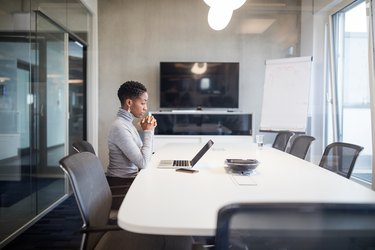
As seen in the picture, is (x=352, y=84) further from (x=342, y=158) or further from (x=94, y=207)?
(x=94, y=207)

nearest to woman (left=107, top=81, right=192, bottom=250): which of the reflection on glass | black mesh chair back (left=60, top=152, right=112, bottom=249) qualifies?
black mesh chair back (left=60, top=152, right=112, bottom=249)

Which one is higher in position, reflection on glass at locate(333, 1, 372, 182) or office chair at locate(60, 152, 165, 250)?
reflection on glass at locate(333, 1, 372, 182)

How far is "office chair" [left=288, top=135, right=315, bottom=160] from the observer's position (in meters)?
2.48

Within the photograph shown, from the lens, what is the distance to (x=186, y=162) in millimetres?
2021

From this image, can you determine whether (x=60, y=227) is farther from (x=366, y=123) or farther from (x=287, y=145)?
(x=366, y=123)

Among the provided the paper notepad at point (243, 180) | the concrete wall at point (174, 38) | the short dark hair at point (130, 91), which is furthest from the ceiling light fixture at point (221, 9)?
the concrete wall at point (174, 38)

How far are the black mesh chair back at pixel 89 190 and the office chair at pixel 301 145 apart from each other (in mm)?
1696

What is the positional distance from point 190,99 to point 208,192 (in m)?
3.55

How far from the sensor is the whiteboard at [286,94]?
4.29m

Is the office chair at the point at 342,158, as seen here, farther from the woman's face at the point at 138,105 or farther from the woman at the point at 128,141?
the woman's face at the point at 138,105

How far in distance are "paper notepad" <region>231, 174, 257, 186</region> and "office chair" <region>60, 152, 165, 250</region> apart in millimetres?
453

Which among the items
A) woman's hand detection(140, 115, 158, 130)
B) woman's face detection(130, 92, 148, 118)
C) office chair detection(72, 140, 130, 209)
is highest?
woman's face detection(130, 92, 148, 118)

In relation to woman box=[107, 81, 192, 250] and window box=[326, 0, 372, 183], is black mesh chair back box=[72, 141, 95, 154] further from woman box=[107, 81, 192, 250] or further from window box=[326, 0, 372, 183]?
window box=[326, 0, 372, 183]

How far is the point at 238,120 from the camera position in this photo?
453 centimetres
